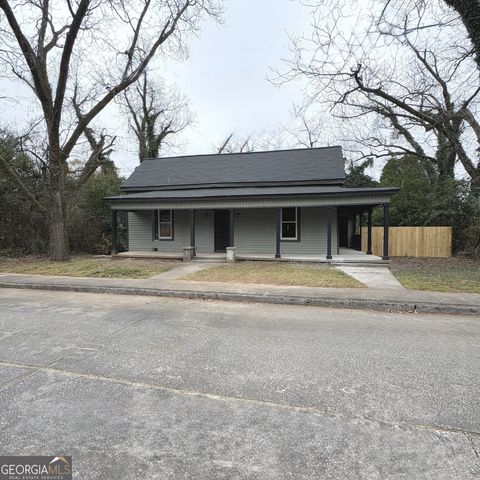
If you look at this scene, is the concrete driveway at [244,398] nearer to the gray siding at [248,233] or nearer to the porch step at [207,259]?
the porch step at [207,259]

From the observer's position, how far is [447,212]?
60.6 ft

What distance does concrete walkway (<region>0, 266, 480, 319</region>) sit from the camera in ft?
23.1

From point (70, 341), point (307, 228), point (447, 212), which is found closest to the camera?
point (70, 341)

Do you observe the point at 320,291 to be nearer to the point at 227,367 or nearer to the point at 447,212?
the point at 227,367

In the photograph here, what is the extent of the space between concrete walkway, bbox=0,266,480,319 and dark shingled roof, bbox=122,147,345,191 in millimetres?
8855

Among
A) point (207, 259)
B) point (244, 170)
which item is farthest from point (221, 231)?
point (244, 170)

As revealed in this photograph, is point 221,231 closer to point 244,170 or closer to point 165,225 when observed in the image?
point 165,225

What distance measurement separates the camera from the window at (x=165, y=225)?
17922 millimetres

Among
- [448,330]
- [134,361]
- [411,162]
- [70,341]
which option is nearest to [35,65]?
[70,341]

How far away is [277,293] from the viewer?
810cm

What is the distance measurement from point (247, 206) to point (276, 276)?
5111mm

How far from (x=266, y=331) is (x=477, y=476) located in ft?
11.4

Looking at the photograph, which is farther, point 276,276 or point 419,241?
point 419,241

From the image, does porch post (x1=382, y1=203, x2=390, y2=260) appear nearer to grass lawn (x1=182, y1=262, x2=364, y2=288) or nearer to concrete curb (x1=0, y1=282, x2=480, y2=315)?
grass lawn (x1=182, y1=262, x2=364, y2=288)
